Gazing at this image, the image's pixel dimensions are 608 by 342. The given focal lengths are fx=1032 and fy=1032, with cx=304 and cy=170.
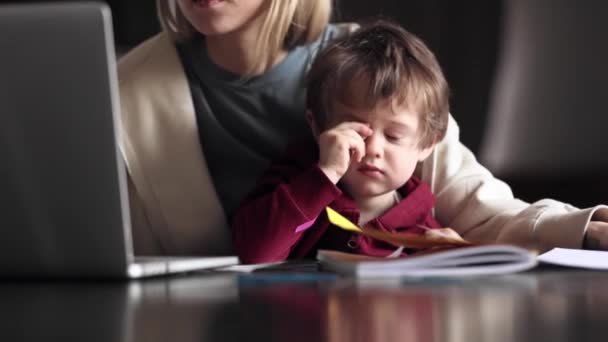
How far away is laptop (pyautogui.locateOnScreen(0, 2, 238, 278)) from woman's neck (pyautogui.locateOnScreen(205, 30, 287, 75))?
80 cm

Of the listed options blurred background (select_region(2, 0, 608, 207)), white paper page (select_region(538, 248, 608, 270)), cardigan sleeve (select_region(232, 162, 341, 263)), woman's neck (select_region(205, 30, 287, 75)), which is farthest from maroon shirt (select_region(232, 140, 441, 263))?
blurred background (select_region(2, 0, 608, 207))

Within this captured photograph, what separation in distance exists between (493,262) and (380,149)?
0.44 m

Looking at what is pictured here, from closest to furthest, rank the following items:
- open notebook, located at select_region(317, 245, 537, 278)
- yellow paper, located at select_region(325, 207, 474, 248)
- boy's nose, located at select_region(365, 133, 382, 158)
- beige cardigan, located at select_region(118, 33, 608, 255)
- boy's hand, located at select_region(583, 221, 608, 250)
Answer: open notebook, located at select_region(317, 245, 537, 278) → yellow paper, located at select_region(325, 207, 474, 248) → boy's hand, located at select_region(583, 221, 608, 250) → boy's nose, located at select_region(365, 133, 382, 158) → beige cardigan, located at select_region(118, 33, 608, 255)

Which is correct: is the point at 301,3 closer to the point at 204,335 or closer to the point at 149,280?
the point at 149,280

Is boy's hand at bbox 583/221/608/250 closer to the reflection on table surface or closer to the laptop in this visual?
the reflection on table surface

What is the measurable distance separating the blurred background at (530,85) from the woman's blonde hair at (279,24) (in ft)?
1.09

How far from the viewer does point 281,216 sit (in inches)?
57.9

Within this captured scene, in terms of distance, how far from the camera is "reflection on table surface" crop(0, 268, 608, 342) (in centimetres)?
73

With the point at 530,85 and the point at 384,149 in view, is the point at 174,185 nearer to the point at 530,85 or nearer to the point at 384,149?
the point at 384,149

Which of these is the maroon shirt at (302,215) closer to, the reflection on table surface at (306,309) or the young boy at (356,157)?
the young boy at (356,157)

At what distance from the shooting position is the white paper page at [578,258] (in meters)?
1.17

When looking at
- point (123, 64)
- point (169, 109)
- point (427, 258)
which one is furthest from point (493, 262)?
point (123, 64)

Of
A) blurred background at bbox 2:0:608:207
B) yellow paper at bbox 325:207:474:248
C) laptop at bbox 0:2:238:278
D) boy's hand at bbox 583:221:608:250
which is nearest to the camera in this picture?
laptop at bbox 0:2:238:278

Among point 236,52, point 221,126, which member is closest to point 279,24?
point 236,52
